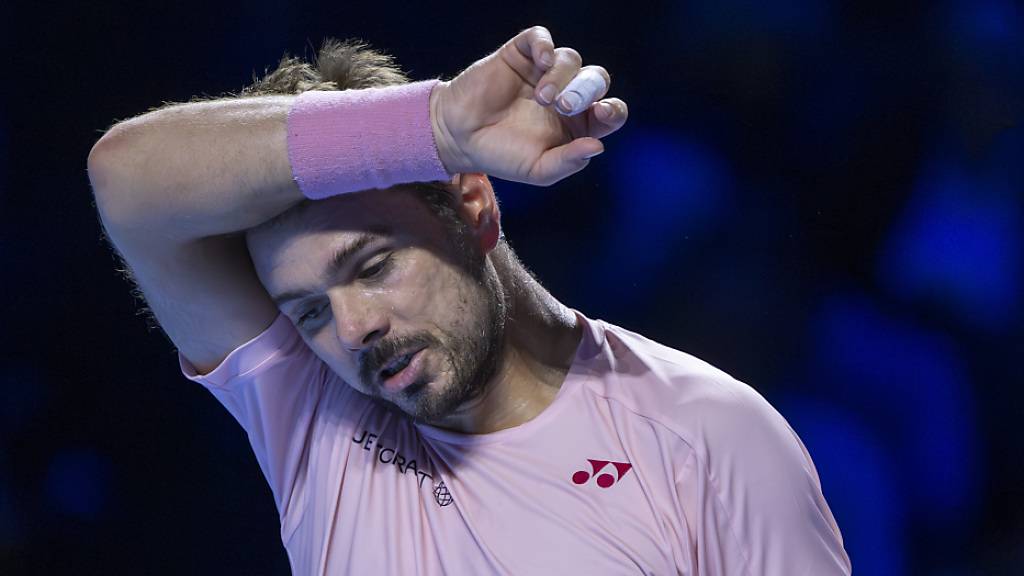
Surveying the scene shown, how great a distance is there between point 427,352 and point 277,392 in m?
0.25

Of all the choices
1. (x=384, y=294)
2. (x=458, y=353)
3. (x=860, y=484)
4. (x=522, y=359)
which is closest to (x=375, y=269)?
(x=384, y=294)

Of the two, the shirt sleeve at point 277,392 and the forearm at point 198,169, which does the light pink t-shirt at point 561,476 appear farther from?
the forearm at point 198,169

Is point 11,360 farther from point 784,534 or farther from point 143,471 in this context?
point 784,534

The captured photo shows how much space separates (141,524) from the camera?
7.38 ft

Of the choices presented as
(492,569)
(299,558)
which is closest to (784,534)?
(492,569)

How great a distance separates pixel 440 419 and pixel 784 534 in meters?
0.43

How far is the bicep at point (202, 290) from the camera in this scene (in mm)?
1313

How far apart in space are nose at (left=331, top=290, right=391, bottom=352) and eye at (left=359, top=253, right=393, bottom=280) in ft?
0.07

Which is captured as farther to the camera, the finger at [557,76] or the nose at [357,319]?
the nose at [357,319]

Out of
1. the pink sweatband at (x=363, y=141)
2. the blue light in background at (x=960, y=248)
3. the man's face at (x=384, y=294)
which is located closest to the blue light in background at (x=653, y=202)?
the blue light in background at (x=960, y=248)

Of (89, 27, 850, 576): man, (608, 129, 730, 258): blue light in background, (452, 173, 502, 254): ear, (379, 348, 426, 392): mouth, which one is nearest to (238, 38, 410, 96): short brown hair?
(89, 27, 850, 576): man

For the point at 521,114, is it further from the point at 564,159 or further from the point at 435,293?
the point at 435,293

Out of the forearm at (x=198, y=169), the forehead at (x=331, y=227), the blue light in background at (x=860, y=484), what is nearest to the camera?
the forearm at (x=198, y=169)

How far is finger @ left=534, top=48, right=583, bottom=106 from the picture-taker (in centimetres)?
107
